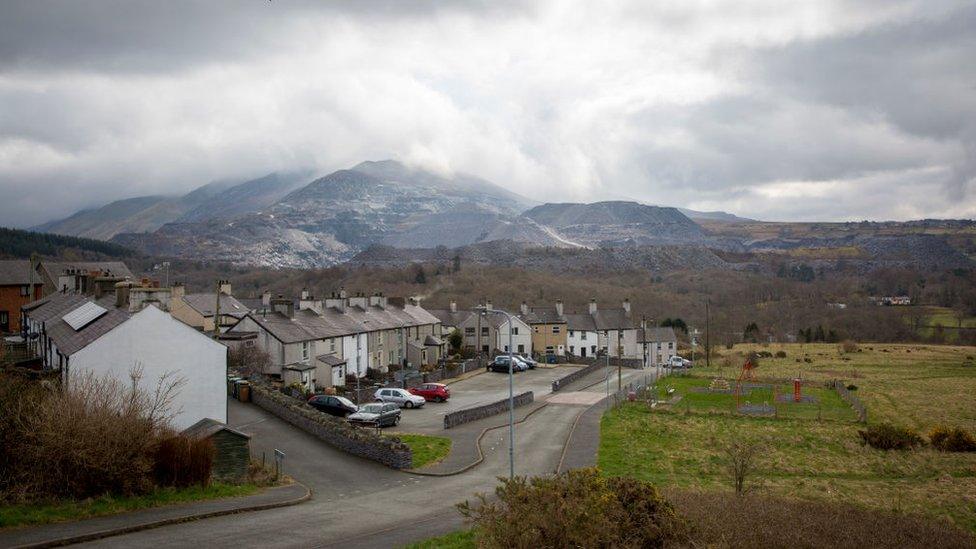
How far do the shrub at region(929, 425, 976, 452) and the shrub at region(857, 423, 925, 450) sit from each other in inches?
32.3

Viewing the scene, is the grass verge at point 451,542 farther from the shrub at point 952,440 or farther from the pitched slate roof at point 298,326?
the pitched slate roof at point 298,326

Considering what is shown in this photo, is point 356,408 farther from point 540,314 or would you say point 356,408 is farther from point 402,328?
point 540,314

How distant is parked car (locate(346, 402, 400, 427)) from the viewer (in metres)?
38.5

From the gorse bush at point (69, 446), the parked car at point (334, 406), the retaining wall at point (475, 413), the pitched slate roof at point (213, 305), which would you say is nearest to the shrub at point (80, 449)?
the gorse bush at point (69, 446)

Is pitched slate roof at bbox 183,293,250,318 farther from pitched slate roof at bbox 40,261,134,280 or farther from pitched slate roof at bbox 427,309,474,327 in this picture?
pitched slate roof at bbox 427,309,474,327

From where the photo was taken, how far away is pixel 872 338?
450 feet

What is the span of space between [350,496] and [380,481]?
255 cm

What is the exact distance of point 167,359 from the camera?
100ft

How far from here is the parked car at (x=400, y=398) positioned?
154 ft

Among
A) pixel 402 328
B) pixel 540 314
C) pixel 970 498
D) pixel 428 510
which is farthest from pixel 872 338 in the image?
pixel 428 510

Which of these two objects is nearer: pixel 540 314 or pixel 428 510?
pixel 428 510

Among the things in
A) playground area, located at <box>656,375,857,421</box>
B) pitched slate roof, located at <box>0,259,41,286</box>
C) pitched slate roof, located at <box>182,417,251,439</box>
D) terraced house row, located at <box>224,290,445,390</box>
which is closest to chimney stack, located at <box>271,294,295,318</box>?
terraced house row, located at <box>224,290,445,390</box>

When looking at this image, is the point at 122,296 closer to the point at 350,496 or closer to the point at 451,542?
the point at 350,496

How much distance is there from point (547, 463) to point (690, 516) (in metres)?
15.6
